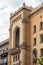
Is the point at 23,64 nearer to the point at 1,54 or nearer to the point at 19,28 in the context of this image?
the point at 19,28

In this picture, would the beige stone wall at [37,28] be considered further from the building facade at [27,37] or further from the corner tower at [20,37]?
the corner tower at [20,37]

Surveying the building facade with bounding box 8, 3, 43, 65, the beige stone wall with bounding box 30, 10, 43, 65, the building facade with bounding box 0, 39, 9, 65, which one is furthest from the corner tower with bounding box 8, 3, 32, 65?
the building facade with bounding box 0, 39, 9, 65

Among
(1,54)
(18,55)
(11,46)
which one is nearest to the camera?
(18,55)

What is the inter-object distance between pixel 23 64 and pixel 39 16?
502 inches

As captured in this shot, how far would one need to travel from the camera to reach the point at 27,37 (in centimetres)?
7331

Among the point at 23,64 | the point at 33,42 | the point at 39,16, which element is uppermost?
the point at 39,16

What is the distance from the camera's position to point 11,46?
79.8 metres

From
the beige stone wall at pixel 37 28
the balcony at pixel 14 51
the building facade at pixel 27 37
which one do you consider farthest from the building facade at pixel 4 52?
the beige stone wall at pixel 37 28

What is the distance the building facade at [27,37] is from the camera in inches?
2734

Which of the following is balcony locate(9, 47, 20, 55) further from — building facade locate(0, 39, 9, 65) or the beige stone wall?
building facade locate(0, 39, 9, 65)

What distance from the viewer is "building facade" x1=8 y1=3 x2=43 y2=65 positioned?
6944cm

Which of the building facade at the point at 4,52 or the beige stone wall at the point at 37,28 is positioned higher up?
the beige stone wall at the point at 37,28

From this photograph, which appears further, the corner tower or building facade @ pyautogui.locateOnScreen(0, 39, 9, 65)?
building facade @ pyautogui.locateOnScreen(0, 39, 9, 65)

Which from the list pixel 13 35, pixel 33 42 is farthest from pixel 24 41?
pixel 13 35
